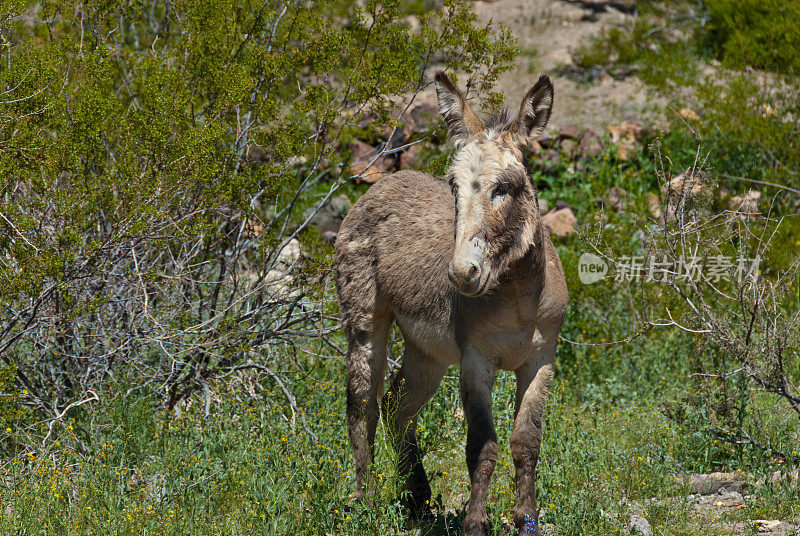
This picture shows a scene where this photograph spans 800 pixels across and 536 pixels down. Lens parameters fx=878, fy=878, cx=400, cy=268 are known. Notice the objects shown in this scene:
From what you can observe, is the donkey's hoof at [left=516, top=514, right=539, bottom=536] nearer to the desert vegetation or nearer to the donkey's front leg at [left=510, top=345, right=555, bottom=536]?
the donkey's front leg at [left=510, top=345, right=555, bottom=536]

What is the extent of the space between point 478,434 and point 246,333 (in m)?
2.97

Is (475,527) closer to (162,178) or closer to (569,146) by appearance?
(162,178)

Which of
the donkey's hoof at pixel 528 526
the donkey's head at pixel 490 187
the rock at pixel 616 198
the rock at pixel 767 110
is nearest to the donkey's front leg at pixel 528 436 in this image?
the donkey's hoof at pixel 528 526

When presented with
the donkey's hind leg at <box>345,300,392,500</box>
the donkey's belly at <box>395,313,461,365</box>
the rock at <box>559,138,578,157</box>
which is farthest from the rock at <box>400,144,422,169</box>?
the donkey's belly at <box>395,313,461,365</box>

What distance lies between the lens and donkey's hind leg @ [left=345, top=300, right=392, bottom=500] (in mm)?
5914

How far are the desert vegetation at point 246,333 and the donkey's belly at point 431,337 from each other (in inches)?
24.1

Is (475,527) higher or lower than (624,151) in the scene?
higher

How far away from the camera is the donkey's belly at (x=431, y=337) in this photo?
532 cm

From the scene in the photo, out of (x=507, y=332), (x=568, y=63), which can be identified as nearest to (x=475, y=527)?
(x=507, y=332)

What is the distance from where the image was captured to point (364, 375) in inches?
235

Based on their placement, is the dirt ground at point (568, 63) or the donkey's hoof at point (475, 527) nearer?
the donkey's hoof at point (475, 527)

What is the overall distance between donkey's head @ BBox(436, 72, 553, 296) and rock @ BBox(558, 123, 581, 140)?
825 cm

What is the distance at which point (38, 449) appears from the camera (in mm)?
6094

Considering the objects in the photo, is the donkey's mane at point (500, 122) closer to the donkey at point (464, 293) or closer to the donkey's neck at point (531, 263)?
the donkey at point (464, 293)
